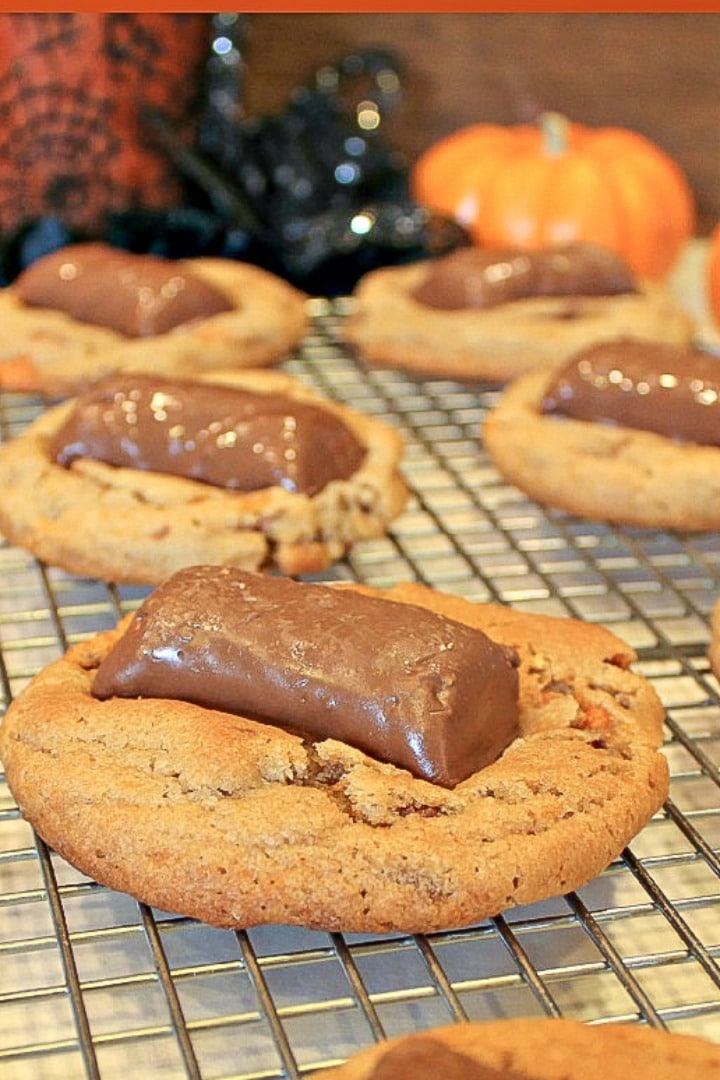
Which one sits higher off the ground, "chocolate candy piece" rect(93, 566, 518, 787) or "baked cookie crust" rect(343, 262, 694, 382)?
"chocolate candy piece" rect(93, 566, 518, 787)

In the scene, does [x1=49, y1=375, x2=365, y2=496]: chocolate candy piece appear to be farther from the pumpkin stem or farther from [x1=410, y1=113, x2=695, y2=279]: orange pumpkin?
the pumpkin stem

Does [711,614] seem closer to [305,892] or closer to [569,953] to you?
[569,953]

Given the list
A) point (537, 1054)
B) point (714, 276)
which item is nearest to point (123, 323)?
point (714, 276)

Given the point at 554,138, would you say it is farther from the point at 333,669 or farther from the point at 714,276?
the point at 333,669

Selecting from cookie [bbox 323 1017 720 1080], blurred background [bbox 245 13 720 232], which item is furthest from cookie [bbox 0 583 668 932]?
blurred background [bbox 245 13 720 232]

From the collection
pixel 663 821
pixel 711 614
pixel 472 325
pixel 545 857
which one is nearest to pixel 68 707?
pixel 545 857

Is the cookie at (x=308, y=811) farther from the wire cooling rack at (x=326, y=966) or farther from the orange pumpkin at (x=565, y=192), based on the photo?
the orange pumpkin at (x=565, y=192)
